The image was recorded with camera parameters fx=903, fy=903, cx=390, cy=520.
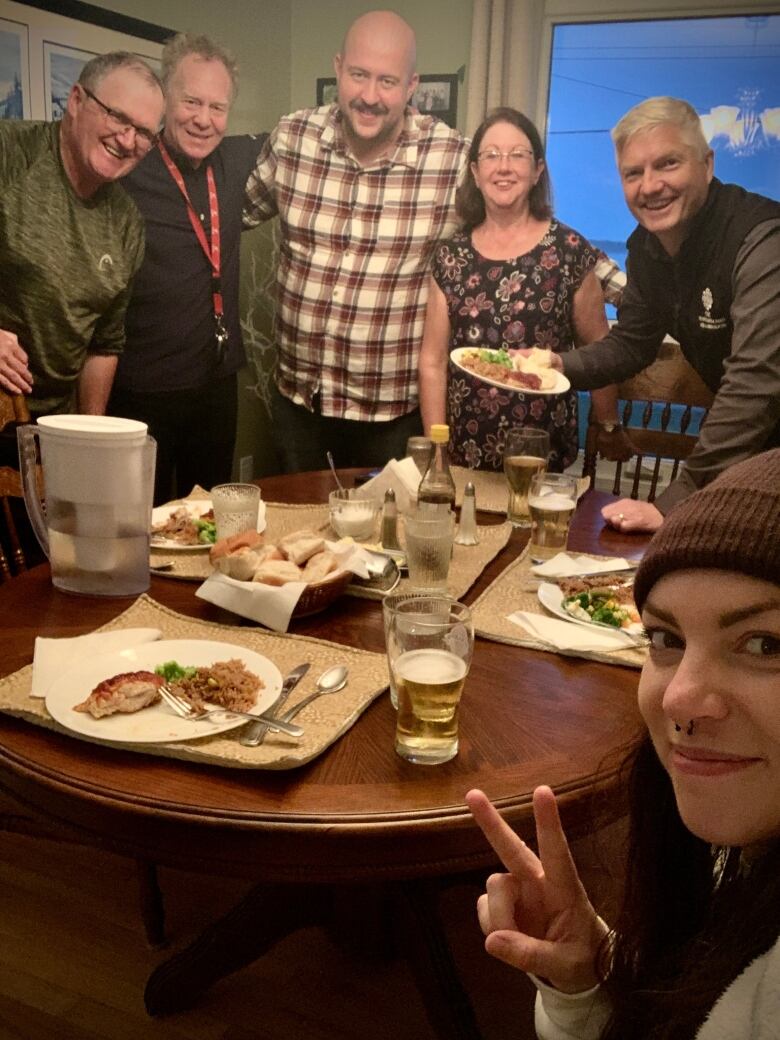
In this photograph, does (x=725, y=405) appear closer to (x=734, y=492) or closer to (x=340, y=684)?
(x=340, y=684)

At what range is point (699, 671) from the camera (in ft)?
2.16

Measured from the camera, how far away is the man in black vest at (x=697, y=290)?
2.21 meters

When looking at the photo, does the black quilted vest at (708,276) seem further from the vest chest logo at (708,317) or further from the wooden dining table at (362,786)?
the wooden dining table at (362,786)

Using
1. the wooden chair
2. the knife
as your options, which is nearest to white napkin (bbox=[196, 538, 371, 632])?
the knife

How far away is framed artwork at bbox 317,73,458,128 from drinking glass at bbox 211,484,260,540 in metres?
2.04

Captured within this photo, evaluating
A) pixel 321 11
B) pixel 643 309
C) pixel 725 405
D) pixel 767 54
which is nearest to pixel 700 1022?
pixel 725 405

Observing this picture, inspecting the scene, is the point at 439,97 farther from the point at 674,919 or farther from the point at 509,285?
the point at 674,919

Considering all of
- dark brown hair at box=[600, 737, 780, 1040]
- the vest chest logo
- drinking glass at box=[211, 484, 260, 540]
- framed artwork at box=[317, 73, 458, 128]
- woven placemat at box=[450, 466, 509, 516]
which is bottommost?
dark brown hair at box=[600, 737, 780, 1040]

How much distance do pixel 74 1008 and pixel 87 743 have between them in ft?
→ 2.99

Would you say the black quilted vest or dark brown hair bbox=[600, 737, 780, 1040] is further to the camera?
the black quilted vest

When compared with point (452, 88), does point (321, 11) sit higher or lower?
higher

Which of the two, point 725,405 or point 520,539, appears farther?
point 725,405

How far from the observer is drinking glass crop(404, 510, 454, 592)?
1455 mm

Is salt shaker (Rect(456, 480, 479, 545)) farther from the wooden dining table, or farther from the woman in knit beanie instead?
the woman in knit beanie
